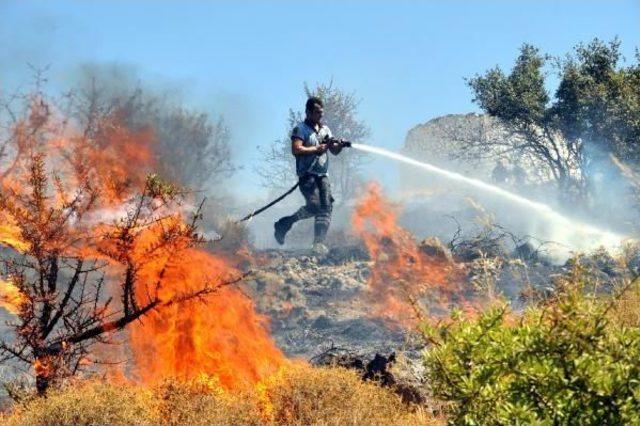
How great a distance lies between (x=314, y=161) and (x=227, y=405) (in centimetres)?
630

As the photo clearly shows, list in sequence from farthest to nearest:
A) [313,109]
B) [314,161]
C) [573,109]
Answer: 1. [573,109]
2. [314,161]
3. [313,109]

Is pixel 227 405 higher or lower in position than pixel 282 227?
lower

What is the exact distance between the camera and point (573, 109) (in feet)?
85.1

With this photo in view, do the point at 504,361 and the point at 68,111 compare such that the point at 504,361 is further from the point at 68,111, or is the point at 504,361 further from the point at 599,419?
the point at 68,111

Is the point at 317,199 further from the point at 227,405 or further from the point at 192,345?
the point at 227,405

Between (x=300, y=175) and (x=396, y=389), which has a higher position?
(x=300, y=175)

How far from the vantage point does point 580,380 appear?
3160 millimetres

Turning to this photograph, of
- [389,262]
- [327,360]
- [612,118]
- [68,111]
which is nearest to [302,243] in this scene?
[68,111]

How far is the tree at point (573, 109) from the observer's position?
23.9m

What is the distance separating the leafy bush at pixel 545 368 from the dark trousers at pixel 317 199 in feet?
26.7

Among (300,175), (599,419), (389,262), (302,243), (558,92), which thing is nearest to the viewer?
(599,419)

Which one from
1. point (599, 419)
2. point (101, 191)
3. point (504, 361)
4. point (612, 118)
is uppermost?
point (612, 118)

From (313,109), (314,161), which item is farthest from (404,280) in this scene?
(313,109)

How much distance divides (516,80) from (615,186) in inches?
202
